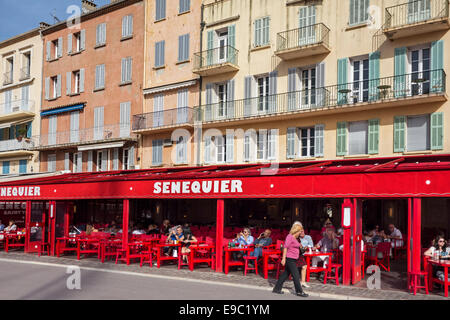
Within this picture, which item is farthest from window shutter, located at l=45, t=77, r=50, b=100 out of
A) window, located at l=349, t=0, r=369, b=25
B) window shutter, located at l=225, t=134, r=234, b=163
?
window, located at l=349, t=0, r=369, b=25

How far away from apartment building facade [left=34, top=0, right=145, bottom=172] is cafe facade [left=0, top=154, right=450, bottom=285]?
889 cm

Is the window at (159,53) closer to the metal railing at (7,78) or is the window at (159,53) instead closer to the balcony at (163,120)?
the balcony at (163,120)

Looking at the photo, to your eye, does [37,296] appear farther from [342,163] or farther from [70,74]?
[70,74]

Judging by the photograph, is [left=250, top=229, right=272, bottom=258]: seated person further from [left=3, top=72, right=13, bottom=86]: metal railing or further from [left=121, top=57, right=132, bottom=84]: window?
[left=3, top=72, right=13, bottom=86]: metal railing

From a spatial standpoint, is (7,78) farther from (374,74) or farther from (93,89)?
(374,74)

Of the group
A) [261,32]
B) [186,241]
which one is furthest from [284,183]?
[261,32]

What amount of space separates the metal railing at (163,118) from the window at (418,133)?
10.4m

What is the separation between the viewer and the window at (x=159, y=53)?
88.1 feet

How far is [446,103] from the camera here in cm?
1788

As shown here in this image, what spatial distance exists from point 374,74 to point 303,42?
356cm

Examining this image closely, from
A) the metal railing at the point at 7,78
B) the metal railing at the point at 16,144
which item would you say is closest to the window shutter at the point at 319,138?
the metal railing at the point at 16,144

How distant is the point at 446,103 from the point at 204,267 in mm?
10373

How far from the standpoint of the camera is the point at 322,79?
2086 centimetres

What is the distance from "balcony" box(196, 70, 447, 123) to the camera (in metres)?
18.1
